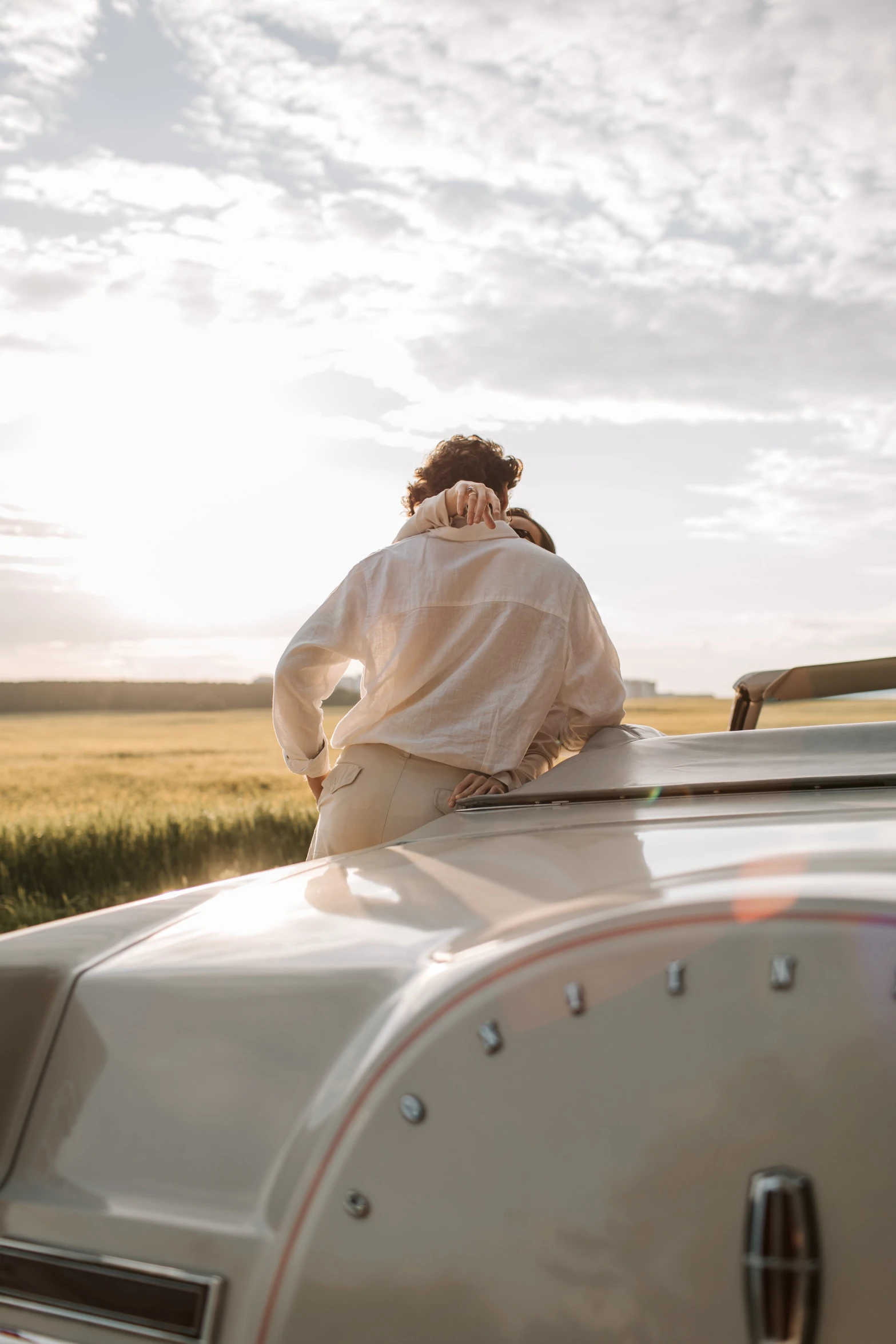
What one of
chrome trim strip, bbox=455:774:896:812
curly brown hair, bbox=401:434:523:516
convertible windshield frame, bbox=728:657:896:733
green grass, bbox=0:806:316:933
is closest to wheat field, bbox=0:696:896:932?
green grass, bbox=0:806:316:933

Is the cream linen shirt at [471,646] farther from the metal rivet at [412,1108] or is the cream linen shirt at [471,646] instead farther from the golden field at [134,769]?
the golden field at [134,769]

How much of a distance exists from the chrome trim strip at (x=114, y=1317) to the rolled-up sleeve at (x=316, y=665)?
5.64 feet

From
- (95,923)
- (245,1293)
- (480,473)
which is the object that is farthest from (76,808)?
(245,1293)

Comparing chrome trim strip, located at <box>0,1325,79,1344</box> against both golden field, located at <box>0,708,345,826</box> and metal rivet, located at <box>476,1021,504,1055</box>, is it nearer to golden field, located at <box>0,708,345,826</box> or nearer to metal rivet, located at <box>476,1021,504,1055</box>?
metal rivet, located at <box>476,1021,504,1055</box>

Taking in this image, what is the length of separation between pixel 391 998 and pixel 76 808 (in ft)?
22.8

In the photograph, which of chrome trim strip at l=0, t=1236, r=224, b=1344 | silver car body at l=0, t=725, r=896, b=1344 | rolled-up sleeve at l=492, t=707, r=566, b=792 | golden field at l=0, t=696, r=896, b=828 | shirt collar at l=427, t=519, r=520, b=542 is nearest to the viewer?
silver car body at l=0, t=725, r=896, b=1344

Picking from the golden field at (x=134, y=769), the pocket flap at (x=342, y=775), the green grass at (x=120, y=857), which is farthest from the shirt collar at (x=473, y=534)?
the green grass at (x=120, y=857)

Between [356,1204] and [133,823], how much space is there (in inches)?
254

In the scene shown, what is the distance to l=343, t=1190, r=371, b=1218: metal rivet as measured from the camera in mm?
772

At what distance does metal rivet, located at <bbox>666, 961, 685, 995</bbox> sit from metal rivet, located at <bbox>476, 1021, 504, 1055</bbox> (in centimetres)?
14

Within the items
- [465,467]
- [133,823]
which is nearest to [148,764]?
[133,823]

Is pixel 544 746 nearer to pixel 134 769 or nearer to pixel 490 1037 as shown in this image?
pixel 490 1037

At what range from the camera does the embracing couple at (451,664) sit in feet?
7.59

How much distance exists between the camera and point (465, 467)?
2.96m
